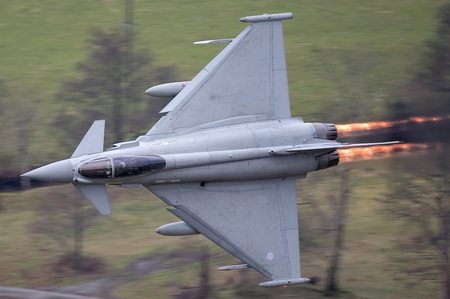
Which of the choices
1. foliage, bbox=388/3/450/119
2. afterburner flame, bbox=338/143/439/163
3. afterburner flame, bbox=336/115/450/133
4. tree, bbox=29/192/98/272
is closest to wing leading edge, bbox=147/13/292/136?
afterburner flame, bbox=336/115/450/133

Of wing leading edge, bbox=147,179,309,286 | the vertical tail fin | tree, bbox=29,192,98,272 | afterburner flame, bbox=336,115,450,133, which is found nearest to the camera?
the vertical tail fin

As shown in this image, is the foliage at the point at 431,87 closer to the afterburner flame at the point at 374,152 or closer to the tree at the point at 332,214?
the afterburner flame at the point at 374,152

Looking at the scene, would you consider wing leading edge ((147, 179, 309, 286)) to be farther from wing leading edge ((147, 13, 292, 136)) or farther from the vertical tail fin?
the vertical tail fin

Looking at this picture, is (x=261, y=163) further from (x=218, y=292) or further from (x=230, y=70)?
(x=218, y=292)

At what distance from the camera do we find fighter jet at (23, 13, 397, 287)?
38.9 meters

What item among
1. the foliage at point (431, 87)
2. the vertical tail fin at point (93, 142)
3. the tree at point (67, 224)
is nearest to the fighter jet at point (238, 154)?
the vertical tail fin at point (93, 142)

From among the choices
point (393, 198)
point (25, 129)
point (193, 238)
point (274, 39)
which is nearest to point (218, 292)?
point (193, 238)

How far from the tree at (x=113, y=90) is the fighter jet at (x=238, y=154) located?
20.6 meters

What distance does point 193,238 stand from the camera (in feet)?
174

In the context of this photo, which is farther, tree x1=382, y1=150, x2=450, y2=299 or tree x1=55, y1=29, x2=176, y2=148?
tree x1=55, y1=29, x2=176, y2=148

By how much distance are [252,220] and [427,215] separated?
11569 millimetres

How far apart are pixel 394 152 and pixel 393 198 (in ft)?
12.2

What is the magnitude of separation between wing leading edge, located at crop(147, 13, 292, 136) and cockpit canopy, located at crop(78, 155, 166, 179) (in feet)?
8.91

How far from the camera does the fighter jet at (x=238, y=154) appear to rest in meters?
38.9
